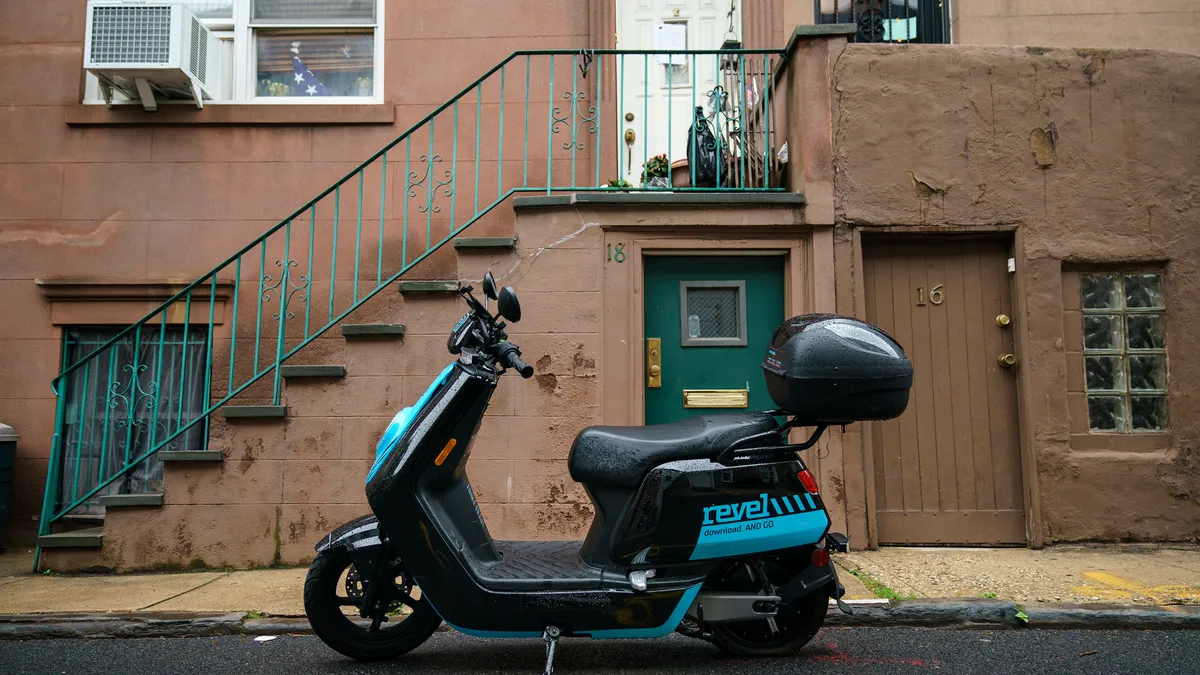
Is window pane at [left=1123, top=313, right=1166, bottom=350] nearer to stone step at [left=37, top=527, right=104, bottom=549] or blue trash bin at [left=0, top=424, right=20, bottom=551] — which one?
stone step at [left=37, top=527, right=104, bottom=549]

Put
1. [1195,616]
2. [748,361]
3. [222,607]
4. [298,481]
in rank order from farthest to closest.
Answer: [748,361], [298,481], [222,607], [1195,616]

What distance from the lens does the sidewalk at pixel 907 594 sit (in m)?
3.97

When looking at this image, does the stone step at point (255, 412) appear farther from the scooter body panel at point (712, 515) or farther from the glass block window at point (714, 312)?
the scooter body panel at point (712, 515)

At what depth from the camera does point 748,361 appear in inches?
216

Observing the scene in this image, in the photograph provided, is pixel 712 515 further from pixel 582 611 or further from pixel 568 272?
Answer: pixel 568 272

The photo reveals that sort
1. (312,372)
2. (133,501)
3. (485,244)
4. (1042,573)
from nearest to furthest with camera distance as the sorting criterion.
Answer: (1042,573) → (133,501) → (312,372) → (485,244)

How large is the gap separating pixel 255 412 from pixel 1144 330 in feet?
19.0

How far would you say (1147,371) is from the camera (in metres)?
5.61

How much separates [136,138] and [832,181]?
5383 millimetres

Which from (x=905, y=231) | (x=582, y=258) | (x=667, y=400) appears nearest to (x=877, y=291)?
(x=905, y=231)

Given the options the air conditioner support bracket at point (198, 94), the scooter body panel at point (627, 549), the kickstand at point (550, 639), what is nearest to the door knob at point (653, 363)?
the scooter body panel at point (627, 549)

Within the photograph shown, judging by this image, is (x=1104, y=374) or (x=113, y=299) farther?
(x=113, y=299)

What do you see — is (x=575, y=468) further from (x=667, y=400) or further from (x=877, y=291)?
(x=877, y=291)

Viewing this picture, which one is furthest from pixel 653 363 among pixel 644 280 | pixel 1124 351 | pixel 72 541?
pixel 72 541
